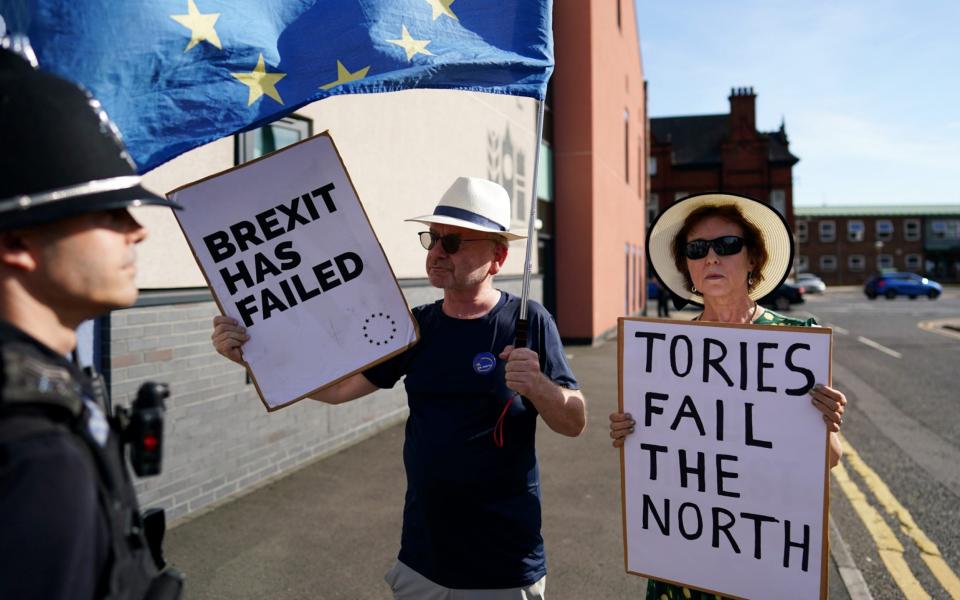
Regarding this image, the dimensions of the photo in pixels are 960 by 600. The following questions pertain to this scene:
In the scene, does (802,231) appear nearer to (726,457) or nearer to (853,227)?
(853,227)

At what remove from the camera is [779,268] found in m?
2.91

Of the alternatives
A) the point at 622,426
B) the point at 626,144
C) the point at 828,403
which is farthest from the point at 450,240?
the point at 626,144

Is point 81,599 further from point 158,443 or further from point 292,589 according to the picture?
point 292,589

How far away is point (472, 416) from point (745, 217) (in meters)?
1.36

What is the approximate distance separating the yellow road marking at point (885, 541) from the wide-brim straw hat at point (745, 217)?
2.59m

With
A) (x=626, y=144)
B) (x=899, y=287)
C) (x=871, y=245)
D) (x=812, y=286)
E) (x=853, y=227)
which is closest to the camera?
(x=626, y=144)

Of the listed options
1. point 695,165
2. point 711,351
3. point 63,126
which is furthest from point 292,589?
point 695,165

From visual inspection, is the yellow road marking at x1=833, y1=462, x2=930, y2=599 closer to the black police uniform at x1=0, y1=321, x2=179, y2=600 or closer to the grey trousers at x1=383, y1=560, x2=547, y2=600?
the grey trousers at x1=383, y1=560, x2=547, y2=600

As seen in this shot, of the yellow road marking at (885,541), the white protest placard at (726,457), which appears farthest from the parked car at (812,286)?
the white protest placard at (726,457)

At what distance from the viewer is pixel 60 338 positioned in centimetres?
122

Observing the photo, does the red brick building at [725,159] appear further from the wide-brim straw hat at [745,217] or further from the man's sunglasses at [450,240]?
the man's sunglasses at [450,240]

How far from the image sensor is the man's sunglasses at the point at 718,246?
9.05ft

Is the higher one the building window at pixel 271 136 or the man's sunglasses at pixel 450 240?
the building window at pixel 271 136

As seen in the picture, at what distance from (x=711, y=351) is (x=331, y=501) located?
4024mm
